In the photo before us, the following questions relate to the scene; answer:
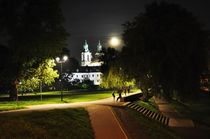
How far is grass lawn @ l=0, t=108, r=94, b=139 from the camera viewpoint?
52.9 ft

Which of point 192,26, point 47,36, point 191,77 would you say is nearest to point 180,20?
point 192,26

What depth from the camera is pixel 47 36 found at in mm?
40875

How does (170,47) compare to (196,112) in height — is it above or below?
above

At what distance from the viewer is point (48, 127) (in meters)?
18.3

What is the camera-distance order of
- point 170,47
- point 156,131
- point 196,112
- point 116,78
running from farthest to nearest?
point 116,78 < point 196,112 < point 170,47 < point 156,131

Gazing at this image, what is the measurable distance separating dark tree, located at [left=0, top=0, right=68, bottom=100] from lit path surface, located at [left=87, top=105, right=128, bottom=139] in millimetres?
16789

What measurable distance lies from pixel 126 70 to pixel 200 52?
991 cm

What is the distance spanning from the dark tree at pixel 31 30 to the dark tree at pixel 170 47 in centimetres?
1071

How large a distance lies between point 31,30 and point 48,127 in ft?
76.7

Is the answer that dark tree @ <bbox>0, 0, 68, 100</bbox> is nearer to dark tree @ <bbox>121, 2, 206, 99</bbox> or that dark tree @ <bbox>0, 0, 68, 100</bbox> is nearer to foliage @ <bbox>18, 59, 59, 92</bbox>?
foliage @ <bbox>18, 59, 59, 92</bbox>

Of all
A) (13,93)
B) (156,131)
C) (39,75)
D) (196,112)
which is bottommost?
(196,112)

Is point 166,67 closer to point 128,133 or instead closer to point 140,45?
→ point 140,45

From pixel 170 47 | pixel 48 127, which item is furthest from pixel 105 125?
pixel 170 47

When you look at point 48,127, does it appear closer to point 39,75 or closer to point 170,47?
point 170,47
